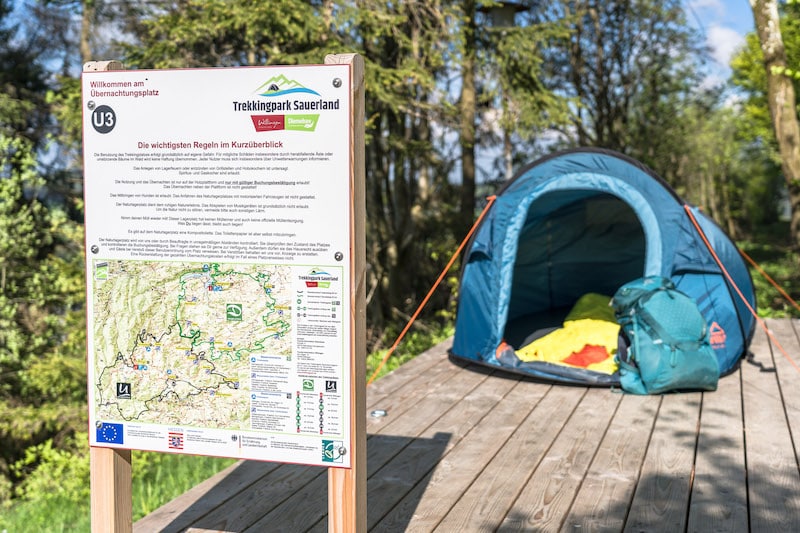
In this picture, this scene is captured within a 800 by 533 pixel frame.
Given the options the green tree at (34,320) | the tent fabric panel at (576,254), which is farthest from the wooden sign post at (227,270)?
the green tree at (34,320)

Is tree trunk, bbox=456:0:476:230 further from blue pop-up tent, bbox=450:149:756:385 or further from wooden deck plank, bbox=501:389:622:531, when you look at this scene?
wooden deck plank, bbox=501:389:622:531

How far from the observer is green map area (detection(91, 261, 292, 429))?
95.7 inches

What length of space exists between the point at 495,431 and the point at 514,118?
562 centimetres

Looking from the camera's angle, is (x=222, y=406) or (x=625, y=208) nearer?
(x=222, y=406)

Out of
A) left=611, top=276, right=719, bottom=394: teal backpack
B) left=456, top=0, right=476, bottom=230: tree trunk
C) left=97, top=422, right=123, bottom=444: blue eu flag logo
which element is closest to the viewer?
left=97, top=422, right=123, bottom=444: blue eu flag logo

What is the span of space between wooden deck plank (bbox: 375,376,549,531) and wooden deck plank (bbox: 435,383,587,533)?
0.04m

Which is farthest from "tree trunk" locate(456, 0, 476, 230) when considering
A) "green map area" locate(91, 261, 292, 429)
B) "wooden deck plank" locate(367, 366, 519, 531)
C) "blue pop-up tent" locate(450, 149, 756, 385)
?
"green map area" locate(91, 261, 292, 429)

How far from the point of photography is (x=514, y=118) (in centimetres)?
919

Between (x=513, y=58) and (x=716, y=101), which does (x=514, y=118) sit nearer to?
(x=513, y=58)

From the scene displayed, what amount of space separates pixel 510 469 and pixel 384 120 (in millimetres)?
7605

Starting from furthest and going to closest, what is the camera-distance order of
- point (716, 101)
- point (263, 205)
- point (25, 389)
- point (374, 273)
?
point (716, 101)
point (25, 389)
point (374, 273)
point (263, 205)

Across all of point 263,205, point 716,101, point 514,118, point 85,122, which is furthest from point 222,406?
point 716,101

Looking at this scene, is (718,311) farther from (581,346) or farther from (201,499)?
(201,499)

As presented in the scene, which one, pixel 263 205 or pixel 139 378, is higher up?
pixel 263 205
